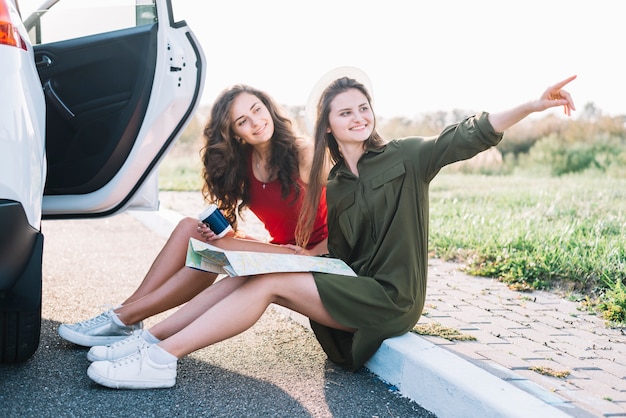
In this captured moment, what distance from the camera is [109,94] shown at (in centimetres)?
411

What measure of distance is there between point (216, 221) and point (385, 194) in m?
0.87

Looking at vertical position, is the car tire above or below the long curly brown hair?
below

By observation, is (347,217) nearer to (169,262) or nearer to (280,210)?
(280,210)

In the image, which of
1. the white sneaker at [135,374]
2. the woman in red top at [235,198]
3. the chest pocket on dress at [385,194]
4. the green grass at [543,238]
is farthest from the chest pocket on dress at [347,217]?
the green grass at [543,238]

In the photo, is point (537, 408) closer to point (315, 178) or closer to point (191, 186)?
point (315, 178)

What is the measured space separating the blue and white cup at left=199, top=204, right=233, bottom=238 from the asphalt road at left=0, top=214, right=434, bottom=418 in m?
0.56

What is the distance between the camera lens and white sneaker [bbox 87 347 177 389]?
3178mm

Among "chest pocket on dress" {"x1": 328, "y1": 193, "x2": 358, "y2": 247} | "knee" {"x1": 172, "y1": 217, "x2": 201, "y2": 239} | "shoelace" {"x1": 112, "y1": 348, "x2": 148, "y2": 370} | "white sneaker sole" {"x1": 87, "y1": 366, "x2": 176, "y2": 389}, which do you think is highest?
"chest pocket on dress" {"x1": 328, "y1": 193, "x2": 358, "y2": 247}

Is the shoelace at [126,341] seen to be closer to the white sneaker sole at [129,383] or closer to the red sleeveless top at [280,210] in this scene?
the white sneaker sole at [129,383]

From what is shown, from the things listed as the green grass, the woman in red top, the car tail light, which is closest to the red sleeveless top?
the woman in red top

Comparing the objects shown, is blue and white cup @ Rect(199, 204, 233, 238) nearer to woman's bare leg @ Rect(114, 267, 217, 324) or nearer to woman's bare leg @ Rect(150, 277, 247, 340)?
woman's bare leg @ Rect(114, 267, 217, 324)

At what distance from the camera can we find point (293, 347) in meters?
3.90

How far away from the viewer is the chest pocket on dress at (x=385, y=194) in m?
3.38

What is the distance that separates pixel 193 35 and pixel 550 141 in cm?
1314
